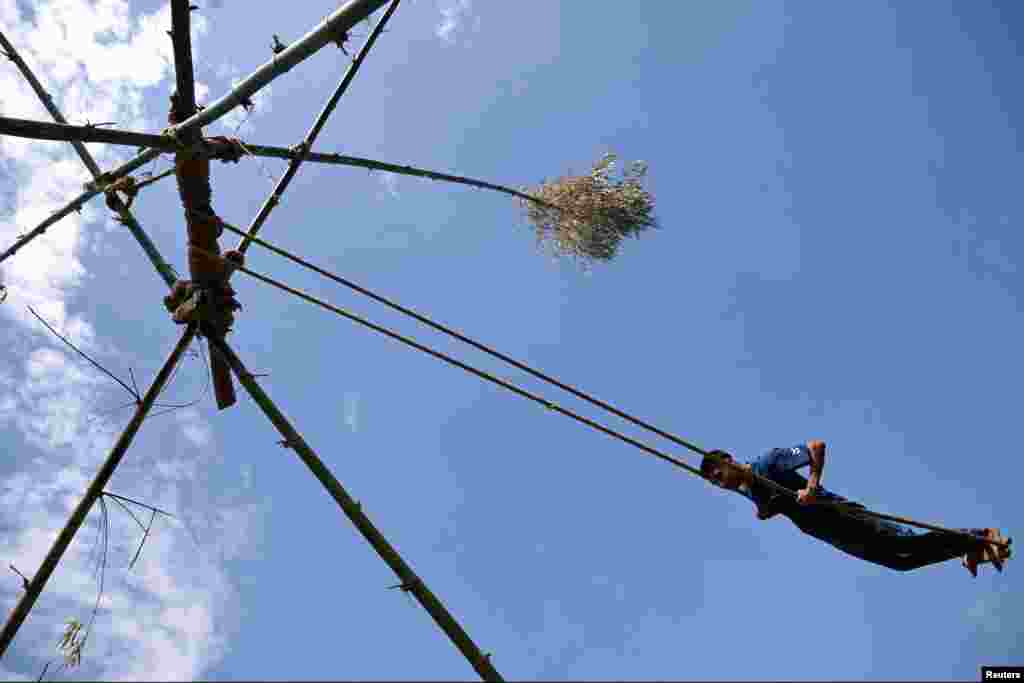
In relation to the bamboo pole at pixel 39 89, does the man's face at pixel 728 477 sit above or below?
below

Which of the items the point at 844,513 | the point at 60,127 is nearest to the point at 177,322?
the point at 60,127

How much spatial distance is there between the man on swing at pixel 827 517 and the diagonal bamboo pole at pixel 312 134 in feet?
13.8

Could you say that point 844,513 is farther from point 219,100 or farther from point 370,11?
point 219,100

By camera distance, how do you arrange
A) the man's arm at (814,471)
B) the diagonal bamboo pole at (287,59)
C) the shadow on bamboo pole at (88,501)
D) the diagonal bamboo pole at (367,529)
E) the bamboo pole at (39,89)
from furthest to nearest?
the bamboo pole at (39,89), the man's arm at (814,471), the diagonal bamboo pole at (367,529), the shadow on bamboo pole at (88,501), the diagonal bamboo pole at (287,59)

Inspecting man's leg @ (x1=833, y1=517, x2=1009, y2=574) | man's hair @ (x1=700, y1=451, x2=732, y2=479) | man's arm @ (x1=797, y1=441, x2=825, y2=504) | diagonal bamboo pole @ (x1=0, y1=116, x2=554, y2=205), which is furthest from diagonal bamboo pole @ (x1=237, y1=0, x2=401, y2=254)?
man's leg @ (x1=833, y1=517, x2=1009, y2=574)

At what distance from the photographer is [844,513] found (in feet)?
17.5

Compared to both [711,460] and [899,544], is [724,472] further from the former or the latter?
[899,544]

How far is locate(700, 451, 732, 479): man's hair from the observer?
17.4ft

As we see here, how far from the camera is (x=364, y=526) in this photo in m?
4.97

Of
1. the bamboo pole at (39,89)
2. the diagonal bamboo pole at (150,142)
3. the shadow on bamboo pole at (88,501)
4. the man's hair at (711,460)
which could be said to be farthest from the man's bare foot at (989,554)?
the bamboo pole at (39,89)

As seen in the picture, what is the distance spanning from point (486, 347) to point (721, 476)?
7.36 feet

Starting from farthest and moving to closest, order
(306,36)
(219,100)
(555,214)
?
(555,214) → (219,100) → (306,36)

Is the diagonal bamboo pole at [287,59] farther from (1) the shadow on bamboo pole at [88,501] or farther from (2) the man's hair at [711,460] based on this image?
(2) the man's hair at [711,460]

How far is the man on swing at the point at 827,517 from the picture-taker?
16.9ft
